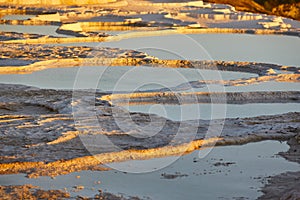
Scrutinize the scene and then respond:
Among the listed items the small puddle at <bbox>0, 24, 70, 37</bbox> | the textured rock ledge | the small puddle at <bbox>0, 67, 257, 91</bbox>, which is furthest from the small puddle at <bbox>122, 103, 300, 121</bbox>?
the small puddle at <bbox>0, 24, 70, 37</bbox>

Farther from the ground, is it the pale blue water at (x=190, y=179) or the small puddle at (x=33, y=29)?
the pale blue water at (x=190, y=179)

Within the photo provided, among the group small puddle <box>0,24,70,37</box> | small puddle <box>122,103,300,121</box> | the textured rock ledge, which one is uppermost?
the textured rock ledge

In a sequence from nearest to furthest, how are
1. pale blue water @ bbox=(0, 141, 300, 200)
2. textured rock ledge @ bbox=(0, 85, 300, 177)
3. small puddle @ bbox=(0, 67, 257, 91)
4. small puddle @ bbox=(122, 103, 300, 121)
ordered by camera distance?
pale blue water @ bbox=(0, 141, 300, 200) < textured rock ledge @ bbox=(0, 85, 300, 177) < small puddle @ bbox=(122, 103, 300, 121) < small puddle @ bbox=(0, 67, 257, 91)

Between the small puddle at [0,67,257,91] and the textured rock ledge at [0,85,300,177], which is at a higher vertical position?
the textured rock ledge at [0,85,300,177]

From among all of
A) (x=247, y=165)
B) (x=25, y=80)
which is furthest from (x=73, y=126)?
(x=25, y=80)

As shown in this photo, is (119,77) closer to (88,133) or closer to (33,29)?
(88,133)

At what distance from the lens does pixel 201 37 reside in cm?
1254

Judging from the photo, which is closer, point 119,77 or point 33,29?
point 119,77

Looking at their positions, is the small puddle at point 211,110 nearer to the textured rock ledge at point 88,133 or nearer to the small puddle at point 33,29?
the textured rock ledge at point 88,133

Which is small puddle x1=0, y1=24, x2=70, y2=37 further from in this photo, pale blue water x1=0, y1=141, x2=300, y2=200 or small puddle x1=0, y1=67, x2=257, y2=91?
pale blue water x1=0, y1=141, x2=300, y2=200

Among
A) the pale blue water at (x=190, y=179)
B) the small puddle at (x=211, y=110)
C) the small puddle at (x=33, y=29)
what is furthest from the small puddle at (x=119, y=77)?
the small puddle at (x=33, y=29)

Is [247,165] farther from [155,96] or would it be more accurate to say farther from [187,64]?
[187,64]

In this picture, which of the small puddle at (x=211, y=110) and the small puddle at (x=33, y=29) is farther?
the small puddle at (x=33, y=29)

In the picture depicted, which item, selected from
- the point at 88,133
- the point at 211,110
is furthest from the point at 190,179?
the point at 211,110
